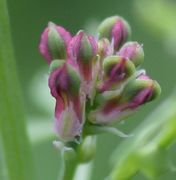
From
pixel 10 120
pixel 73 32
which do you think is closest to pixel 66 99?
pixel 10 120

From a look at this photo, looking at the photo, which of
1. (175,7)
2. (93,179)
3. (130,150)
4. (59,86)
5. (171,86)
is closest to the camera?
(59,86)

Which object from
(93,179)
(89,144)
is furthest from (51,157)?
(89,144)

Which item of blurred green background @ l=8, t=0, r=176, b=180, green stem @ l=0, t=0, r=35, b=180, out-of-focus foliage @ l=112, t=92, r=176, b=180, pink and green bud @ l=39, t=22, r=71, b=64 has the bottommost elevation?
blurred green background @ l=8, t=0, r=176, b=180

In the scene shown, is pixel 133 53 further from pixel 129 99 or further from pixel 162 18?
pixel 162 18

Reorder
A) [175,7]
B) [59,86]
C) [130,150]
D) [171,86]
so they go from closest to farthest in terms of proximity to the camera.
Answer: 1. [59,86]
2. [130,150]
3. [175,7]
4. [171,86]

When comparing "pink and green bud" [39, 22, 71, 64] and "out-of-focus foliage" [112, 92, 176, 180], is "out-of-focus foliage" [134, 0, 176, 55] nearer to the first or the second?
"out-of-focus foliage" [112, 92, 176, 180]

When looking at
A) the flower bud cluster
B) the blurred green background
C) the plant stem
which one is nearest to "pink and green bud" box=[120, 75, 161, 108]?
the flower bud cluster

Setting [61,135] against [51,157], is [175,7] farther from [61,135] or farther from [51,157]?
[51,157]
